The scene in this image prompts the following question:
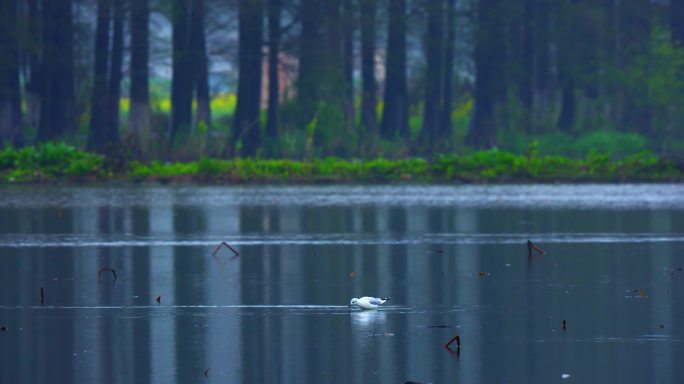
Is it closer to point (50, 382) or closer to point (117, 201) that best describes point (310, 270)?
point (50, 382)

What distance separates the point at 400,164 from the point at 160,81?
74182 millimetres

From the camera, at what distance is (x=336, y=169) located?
36.0 metres

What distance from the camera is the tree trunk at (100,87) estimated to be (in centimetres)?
4284

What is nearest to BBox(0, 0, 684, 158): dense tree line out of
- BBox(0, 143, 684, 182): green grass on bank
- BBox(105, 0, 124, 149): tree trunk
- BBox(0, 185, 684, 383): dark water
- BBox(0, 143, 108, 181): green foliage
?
BBox(105, 0, 124, 149): tree trunk

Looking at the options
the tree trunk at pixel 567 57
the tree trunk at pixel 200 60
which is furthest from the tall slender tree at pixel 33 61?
the tree trunk at pixel 567 57

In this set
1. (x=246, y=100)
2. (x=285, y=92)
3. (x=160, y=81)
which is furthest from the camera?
(x=160, y=81)

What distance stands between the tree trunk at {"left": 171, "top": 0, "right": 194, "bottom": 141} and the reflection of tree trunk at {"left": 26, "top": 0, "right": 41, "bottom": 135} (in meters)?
4.02

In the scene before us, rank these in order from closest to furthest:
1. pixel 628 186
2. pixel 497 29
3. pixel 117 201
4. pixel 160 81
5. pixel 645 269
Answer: pixel 645 269, pixel 117 201, pixel 628 186, pixel 497 29, pixel 160 81

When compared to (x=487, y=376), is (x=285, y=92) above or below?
above

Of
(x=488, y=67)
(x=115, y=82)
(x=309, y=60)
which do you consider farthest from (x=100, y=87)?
(x=488, y=67)

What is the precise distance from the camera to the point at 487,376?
35.8 ft

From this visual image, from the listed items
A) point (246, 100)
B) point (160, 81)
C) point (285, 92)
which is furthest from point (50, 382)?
point (160, 81)

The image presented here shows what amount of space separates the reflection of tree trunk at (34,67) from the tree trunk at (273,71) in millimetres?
6783

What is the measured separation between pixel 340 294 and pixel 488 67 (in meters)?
37.6
